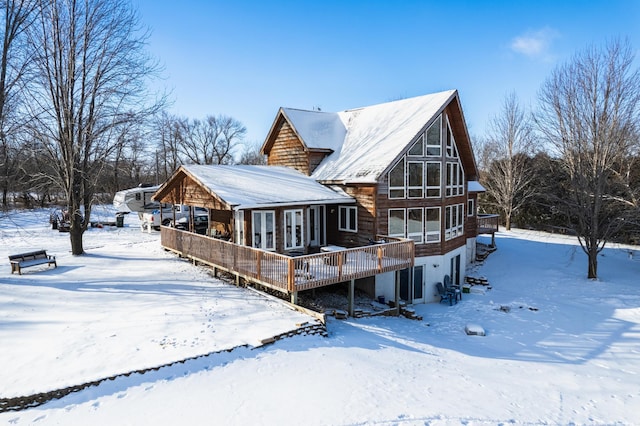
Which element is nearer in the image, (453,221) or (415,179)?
(415,179)

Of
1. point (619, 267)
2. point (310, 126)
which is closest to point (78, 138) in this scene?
point (310, 126)

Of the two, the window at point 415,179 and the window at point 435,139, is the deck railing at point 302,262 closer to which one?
the window at point 415,179

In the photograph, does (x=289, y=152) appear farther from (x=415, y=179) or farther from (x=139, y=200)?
(x=139, y=200)

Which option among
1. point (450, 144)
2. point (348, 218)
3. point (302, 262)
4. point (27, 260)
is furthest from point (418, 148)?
point (27, 260)

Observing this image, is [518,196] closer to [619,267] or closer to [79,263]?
[619,267]

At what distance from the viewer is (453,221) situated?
18672 millimetres

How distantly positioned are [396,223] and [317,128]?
7.73 m

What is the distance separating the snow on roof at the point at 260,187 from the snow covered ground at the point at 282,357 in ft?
11.0

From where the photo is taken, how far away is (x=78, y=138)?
1736cm

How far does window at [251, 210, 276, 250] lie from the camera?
15.0 meters

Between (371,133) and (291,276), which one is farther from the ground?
(371,133)

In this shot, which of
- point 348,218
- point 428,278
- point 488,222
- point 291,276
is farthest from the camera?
point 488,222

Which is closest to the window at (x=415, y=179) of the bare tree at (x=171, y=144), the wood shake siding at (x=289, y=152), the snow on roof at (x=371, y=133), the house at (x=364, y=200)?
Answer: the house at (x=364, y=200)

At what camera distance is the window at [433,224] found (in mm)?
17216
